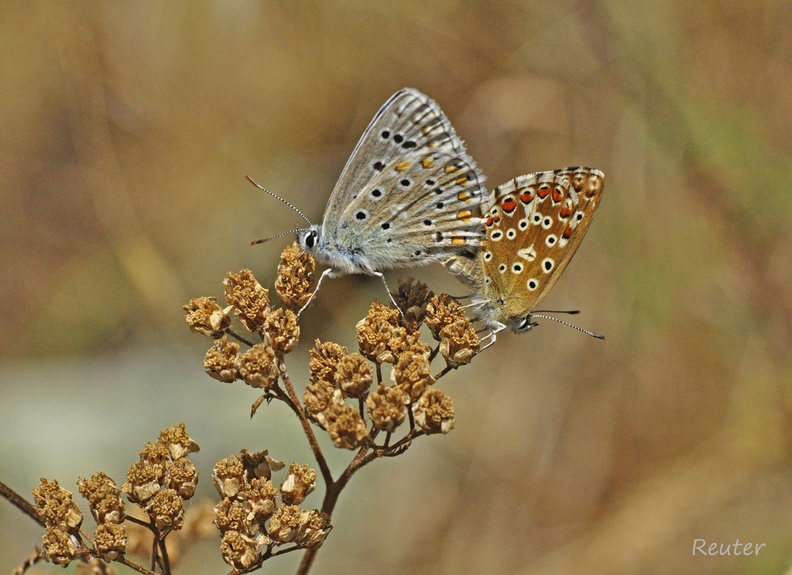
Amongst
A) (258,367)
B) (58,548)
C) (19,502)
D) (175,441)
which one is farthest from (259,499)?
(19,502)

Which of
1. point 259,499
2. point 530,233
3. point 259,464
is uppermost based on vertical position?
point 530,233

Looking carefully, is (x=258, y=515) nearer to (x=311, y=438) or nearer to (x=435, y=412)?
(x=311, y=438)

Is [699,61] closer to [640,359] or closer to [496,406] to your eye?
[640,359]

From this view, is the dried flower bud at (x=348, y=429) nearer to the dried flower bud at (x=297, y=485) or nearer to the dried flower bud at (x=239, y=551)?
the dried flower bud at (x=297, y=485)

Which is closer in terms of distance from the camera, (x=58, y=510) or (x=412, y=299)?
(x=58, y=510)

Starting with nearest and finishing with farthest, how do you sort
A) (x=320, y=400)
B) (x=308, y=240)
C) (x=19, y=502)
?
(x=19, y=502), (x=320, y=400), (x=308, y=240)

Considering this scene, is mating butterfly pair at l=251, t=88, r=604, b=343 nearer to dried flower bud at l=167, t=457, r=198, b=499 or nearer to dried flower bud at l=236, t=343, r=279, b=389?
dried flower bud at l=236, t=343, r=279, b=389

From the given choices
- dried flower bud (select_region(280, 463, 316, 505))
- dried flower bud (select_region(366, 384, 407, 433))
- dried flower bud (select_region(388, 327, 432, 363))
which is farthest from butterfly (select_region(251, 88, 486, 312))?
dried flower bud (select_region(280, 463, 316, 505))
